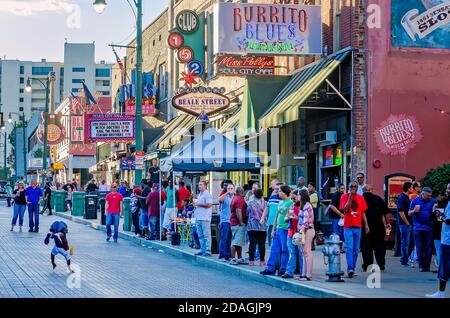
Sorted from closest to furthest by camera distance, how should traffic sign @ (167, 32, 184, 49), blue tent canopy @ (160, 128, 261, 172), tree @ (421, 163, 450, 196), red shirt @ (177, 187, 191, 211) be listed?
tree @ (421, 163, 450, 196), blue tent canopy @ (160, 128, 261, 172), red shirt @ (177, 187, 191, 211), traffic sign @ (167, 32, 184, 49)

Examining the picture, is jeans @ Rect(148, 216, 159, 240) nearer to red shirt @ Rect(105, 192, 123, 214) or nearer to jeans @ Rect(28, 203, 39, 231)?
red shirt @ Rect(105, 192, 123, 214)

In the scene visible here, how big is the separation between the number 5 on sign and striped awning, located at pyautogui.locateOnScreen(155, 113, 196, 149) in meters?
4.67

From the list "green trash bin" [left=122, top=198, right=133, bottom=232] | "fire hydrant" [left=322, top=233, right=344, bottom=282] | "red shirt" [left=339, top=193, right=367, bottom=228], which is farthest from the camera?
"green trash bin" [left=122, top=198, right=133, bottom=232]

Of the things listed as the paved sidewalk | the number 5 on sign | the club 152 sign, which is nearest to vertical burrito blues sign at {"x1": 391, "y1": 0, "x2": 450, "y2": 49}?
the club 152 sign

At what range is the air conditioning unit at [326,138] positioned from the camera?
27.9 meters

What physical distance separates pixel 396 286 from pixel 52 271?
6.93 metres

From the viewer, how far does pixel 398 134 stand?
26516mm

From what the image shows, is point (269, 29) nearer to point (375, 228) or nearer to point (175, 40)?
point (175, 40)

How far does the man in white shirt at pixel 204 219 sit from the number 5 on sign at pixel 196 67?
1516 centimetres

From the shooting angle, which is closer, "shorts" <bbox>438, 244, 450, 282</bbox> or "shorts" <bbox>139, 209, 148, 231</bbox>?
"shorts" <bbox>438, 244, 450, 282</bbox>

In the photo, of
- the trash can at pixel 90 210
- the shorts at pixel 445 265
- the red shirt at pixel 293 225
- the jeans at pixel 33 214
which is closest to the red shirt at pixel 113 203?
the jeans at pixel 33 214

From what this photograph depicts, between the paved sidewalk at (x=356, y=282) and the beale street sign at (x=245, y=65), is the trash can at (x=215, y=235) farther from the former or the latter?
the beale street sign at (x=245, y=65)

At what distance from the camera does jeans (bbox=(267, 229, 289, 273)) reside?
1811 centimetres
